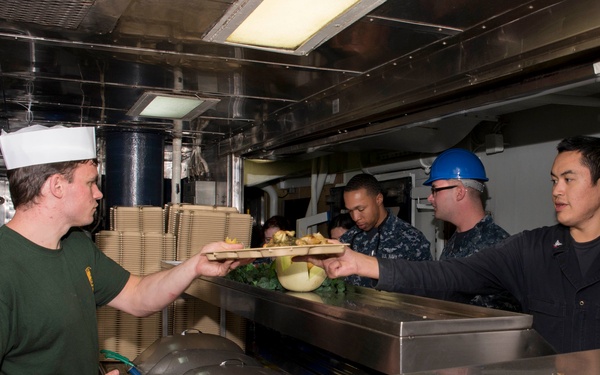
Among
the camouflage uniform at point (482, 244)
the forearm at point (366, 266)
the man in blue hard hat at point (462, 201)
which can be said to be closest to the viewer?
the forearm at point (366, 266)

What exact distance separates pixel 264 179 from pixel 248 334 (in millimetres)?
2764

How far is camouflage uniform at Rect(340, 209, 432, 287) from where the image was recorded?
4.15 metres

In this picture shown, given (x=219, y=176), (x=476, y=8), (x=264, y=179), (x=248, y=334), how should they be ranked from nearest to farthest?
1. (x=476, y=8)
2. (x=248, y=334)
3. (x=219, y=176)
4. (x=264, y=179)

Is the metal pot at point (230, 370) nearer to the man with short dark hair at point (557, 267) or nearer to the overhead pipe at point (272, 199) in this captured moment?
the man with short dark hair at point (557, 267)

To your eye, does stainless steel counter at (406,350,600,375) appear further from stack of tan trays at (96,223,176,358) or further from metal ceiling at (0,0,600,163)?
stack of tan trays at (96,223,176,358)

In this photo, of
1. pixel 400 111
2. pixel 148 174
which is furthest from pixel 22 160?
pixel 148 174

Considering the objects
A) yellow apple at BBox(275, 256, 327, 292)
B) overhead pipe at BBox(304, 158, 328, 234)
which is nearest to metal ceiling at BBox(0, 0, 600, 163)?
yellow apple at BBox(275, 256, 327, 292)

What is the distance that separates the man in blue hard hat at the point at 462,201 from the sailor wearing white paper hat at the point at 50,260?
155 centimetres

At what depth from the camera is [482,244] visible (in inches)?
134

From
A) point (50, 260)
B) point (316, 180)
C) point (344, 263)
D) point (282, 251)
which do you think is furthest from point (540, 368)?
point (316, 180)

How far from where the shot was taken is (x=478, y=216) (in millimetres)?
3596

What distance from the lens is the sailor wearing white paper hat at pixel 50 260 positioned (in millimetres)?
2133

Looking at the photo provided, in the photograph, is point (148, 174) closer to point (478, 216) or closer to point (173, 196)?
point (173, 196)

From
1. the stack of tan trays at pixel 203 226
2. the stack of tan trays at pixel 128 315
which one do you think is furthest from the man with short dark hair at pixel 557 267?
the stack of tan trays at pixel 128 315
